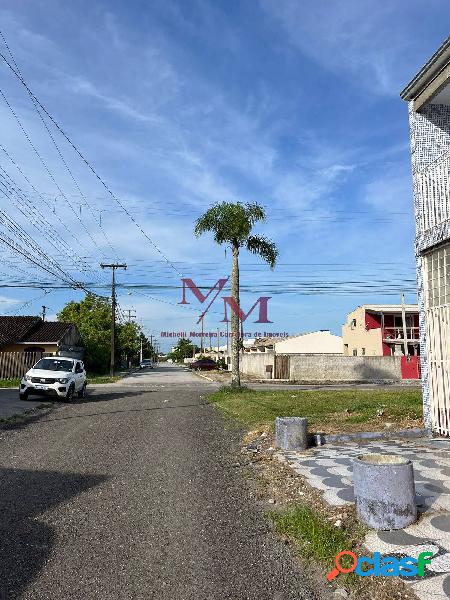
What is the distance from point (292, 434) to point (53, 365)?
13.8 meters

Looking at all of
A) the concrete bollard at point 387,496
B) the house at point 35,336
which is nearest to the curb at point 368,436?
the concrete bollard at point 387,496

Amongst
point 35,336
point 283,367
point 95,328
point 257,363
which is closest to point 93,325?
point 95,328

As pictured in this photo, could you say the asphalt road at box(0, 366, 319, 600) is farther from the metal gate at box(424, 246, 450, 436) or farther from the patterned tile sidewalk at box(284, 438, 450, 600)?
the metal gate at box(424, 246, 450, 436)

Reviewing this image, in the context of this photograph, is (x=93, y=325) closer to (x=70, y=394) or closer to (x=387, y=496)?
(x=70, y=394)

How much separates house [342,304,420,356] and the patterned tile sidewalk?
39.4 m

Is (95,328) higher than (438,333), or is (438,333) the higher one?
(95,328)

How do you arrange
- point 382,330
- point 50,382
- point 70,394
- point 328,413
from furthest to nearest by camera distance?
point 382,330 < point 70,394 < point 50,382 < point 328,413

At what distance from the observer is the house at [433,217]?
361 inches

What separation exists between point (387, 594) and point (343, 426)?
793cm

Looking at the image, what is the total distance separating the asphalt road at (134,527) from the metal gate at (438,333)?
3.95 m

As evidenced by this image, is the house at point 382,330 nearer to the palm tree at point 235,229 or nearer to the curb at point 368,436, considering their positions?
the palm tree at point 235,229

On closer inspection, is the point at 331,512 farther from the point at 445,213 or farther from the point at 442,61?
the point at 442,61

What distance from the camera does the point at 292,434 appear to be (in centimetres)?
859

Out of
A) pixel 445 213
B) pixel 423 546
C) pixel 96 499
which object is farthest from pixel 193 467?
pixel 445 213
